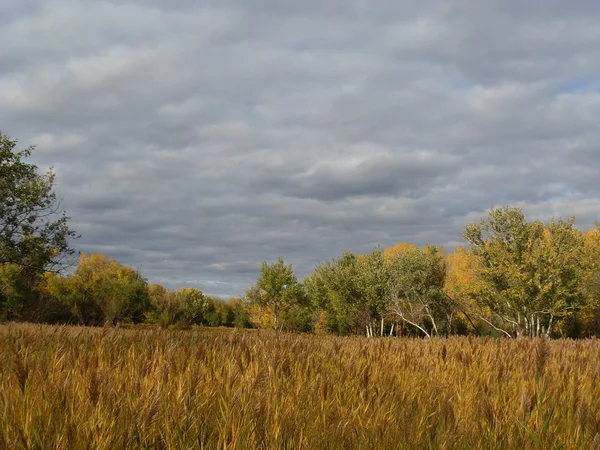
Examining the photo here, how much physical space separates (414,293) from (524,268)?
16452 mm

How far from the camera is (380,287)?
67438mm

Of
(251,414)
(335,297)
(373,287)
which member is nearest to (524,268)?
(373,287)

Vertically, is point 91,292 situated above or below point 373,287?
below

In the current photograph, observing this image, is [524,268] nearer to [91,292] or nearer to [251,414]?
[251,414]

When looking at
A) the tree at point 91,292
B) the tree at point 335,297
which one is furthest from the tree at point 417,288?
the tree at point 91,292

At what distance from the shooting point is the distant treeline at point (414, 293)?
47.6 m

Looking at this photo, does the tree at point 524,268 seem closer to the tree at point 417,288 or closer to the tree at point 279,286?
the tree at point 417,288

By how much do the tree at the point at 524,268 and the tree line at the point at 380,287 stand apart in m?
0.11

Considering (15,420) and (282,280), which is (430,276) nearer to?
(282,280)

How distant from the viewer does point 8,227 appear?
33.6 metres

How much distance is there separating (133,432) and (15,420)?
2.04 ft

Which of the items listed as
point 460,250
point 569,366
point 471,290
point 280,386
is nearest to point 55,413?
point 280,386

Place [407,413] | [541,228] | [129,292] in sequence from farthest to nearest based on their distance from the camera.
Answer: [129,292] → [541,228] → [407,413]

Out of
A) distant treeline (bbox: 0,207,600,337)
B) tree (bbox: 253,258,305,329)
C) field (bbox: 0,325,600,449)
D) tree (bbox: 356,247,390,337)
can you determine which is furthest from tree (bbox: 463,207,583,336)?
field (bbox: 0,325,600,449)
